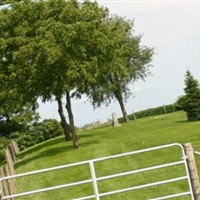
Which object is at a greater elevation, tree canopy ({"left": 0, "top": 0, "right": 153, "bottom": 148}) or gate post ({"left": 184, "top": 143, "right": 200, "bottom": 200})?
tree canopy ({"left": 0, "top": 0, "right": 153, "bottom": 148})

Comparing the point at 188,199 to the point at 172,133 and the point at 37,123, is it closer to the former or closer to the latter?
the point at 172,133

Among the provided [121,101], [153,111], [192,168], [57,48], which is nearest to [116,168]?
[192,168]

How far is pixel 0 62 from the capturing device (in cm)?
4241

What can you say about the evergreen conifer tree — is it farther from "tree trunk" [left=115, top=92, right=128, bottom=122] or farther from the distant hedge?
the distant hedge

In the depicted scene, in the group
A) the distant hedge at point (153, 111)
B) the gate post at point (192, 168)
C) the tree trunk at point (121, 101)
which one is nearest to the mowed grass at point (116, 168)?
the gate post at point (192, 168)

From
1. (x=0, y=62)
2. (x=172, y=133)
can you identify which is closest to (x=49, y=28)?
(x=0, y=62)

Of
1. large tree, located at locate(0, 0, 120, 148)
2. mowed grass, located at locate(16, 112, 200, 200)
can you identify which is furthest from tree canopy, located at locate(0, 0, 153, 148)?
mowed grass, located at locate(16, 112, 200, 200)

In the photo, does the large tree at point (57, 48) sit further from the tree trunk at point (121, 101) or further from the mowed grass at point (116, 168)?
the tree trunk at point (121, 101)

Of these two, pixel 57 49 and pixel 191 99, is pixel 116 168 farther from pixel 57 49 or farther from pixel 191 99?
pixel 191 99

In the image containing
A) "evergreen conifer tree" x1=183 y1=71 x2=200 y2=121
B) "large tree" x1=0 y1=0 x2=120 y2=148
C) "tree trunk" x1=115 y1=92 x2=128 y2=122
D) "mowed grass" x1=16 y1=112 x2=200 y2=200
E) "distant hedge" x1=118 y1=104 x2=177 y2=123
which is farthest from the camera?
"distant hedge" x1=118 y1=104 x2=177 y2=123

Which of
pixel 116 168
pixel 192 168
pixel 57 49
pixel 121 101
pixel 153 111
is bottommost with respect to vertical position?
pixel 116 168

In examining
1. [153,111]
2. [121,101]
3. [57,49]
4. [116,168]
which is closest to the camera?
[116,168]

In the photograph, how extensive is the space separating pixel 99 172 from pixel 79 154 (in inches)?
362

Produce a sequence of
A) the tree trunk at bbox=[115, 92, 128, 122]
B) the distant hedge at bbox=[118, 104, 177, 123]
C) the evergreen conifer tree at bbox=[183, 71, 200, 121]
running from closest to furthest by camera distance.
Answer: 1. the evergreen conifer tree at bbox=[183, 71, 200, 121]
2. the tree trunk at bbox=[115, 92, 128, 122]
3. the distant hedge at bbox=[118, 104, 177, 123]
